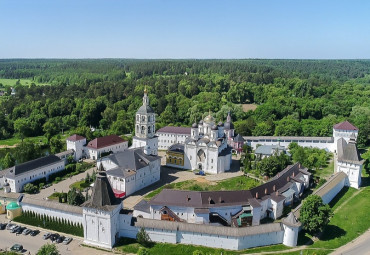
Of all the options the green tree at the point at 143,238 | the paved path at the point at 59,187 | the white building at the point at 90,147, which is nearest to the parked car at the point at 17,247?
the green tree at the point at 143,238

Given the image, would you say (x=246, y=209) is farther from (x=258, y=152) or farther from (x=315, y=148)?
(x=315, y=148)

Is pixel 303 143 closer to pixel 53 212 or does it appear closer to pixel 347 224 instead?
pixel 347 224

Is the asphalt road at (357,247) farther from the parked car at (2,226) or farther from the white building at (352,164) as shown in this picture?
the parked car at (2,226)

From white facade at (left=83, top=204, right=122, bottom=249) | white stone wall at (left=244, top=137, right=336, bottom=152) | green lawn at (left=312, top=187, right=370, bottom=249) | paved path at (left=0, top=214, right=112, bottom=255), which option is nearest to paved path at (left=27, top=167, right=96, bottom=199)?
paved path at (left=0, top=214, right=112, bottom=255)

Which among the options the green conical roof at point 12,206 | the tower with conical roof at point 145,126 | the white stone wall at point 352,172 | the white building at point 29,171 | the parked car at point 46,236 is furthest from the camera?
the tower with conical roof at point 145,126

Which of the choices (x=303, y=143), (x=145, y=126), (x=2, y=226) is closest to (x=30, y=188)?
(x=2, y=226)
